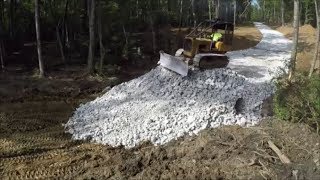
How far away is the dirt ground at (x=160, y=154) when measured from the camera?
9562mm

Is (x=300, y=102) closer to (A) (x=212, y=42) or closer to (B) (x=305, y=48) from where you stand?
(A) (x=212, y=42)


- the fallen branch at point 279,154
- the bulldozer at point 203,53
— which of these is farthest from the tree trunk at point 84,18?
the fallen branch at point 279,154

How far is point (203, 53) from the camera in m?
15.9

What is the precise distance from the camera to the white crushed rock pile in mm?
12570

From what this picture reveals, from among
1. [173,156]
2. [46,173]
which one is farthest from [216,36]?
[46,173]

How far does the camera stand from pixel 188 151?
11156 mm

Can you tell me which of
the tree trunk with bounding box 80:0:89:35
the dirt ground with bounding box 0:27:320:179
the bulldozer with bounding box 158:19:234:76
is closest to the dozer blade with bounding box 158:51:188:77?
the bulldozer with bounding box 158:19:234:76

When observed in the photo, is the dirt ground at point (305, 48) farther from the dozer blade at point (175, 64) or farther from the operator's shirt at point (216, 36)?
the dozer blade at point (175, 64)

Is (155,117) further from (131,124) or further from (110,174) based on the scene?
(110,174)

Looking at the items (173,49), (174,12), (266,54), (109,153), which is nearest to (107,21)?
(173,49)

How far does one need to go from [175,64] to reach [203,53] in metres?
1.19

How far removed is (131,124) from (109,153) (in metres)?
1.76

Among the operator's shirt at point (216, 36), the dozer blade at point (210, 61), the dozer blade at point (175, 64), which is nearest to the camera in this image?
the dozer blade at point (175, 64)

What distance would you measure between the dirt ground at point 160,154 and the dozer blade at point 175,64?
3.38m
